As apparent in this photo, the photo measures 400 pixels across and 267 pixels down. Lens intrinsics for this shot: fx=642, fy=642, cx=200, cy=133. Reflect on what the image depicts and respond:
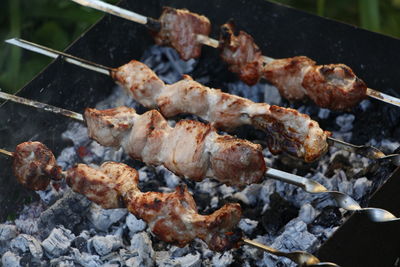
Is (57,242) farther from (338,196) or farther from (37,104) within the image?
(338,196)

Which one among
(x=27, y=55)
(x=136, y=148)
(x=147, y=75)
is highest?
(x=147, y=75)

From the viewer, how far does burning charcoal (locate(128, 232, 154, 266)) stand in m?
2.83

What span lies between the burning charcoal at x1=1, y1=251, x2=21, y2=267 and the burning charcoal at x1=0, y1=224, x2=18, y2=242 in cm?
13

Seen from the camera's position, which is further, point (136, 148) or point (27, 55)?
point (27, 55)

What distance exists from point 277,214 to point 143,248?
68 cm

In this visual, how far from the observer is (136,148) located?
2941 millimetres

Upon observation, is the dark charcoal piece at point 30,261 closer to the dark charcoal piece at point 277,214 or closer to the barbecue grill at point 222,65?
the barbecue grill at point 222,65

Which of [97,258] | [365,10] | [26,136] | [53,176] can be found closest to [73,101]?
[26,136]

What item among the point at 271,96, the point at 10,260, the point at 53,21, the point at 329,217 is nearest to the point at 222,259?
the point at 329,217

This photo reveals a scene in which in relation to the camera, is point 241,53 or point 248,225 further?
point 241,53

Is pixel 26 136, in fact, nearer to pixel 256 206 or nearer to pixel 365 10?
pixel 256 206

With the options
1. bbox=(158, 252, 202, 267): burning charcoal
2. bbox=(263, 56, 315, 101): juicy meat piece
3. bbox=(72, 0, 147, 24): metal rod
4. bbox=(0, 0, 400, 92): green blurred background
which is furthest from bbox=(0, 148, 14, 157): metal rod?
bbox=(0, 0, 400, 92): green blurred background

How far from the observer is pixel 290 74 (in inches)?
129

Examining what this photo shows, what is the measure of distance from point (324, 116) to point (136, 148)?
123 centimetres
